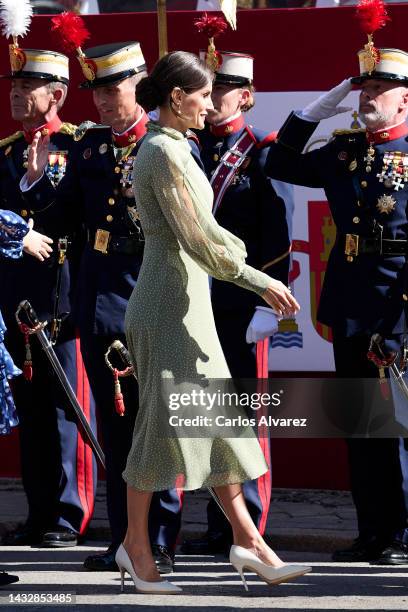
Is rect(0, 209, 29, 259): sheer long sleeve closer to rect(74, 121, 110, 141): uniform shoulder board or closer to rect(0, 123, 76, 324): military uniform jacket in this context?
rect(74, 121, 110, 141): uniform shoulder board

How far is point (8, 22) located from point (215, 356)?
2253mm

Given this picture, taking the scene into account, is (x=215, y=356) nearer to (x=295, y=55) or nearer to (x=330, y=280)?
(x=330, y=280)

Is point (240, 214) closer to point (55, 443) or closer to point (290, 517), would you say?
point (55, 443)

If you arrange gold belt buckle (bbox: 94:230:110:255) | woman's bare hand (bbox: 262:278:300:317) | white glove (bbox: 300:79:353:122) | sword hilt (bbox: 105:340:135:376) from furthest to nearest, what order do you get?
white glove (bbox: 300:79:353:122), gold belt buckle (bbox: 94:230:110:255), sword hilt (bbox: 105:340:135:376), woman's bare hand (bbox: 262:278:300:317)

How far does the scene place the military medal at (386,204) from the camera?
650 centimetres

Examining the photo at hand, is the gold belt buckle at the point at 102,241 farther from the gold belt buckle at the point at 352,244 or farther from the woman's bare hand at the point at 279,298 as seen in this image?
the woman's bare hand at the point at 279,298

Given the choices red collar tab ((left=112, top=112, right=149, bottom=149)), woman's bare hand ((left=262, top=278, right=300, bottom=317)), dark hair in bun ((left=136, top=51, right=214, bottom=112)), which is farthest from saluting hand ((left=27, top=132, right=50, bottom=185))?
woman's bare hand ((left=262, top=278, right=300, bottom=317))

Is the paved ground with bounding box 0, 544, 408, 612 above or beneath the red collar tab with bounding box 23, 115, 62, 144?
beneath

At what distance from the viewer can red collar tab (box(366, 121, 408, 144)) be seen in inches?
259

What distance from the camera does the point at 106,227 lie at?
6.48m

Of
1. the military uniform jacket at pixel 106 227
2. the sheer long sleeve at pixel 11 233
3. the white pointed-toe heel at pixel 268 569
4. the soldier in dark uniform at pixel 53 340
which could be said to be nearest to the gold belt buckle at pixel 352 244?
the military uniform jacket at pixel 106 227

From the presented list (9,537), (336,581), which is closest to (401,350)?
(336,581)

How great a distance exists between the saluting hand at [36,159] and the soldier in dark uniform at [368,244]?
3.32 ft

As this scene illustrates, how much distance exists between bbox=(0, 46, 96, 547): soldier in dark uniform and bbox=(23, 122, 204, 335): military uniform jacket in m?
0.39
